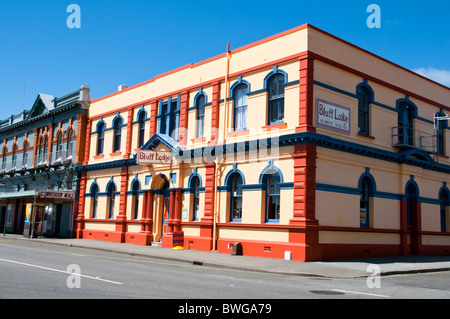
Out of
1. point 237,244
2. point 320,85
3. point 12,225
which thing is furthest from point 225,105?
point 12,225

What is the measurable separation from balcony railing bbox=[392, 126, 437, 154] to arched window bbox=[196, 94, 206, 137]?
9451mm

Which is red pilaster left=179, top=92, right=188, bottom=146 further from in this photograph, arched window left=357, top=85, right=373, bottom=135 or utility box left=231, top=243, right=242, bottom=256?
arched window left=357, top=85, right=373, bottom=135

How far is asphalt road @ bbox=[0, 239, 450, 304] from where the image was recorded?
8.95m

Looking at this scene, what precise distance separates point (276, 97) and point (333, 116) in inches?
102

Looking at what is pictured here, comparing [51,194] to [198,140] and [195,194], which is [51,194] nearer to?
[195,194]

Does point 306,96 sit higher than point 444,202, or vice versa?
point 306,96

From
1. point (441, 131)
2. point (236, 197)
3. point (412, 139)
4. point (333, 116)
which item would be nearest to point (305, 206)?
point (333, 116)

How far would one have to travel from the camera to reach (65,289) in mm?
9211

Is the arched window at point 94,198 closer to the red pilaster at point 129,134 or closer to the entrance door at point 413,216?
the red pilaster at point 129,134

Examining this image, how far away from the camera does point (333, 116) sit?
20344 millimetres

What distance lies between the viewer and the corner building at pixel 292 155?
769 inches

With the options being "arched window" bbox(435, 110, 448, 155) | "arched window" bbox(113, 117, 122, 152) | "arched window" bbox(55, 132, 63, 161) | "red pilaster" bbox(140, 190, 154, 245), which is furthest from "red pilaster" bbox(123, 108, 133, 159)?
"arched window" bbox(435, 110, 448, 155)

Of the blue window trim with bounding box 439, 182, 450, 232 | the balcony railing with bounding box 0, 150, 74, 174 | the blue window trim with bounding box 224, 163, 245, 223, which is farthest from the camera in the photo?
the balcony railing with bounding box 0, 150, 74, 174

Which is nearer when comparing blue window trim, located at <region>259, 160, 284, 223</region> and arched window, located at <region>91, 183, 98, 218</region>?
blue window trim, located at <region>259, 160, 284, 223</region>
